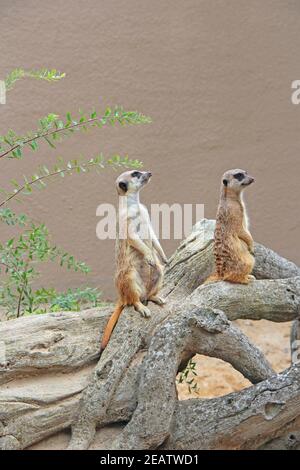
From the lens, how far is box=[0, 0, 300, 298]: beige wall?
4832mm

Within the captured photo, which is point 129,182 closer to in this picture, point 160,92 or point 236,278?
point 236,278

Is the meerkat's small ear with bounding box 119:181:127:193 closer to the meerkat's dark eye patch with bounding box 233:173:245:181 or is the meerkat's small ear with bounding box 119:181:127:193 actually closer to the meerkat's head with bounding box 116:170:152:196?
the meerkat's head with bounding box 116:170:152:196

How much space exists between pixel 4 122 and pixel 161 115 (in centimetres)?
103

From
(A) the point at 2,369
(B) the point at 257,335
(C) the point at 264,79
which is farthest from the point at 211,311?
(C) the point at 264,79

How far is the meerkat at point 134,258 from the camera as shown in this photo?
2.65 m

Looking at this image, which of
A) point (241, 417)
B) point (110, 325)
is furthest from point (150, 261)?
point (241, 417)

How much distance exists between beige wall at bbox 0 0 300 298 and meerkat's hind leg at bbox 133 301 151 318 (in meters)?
2.34

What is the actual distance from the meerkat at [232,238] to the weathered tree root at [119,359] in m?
0.06

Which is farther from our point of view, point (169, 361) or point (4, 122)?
point (4, 122)

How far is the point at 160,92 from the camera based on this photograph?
16.3 feet

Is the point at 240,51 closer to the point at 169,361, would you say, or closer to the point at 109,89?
the point at 109,89

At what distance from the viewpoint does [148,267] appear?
271 cm

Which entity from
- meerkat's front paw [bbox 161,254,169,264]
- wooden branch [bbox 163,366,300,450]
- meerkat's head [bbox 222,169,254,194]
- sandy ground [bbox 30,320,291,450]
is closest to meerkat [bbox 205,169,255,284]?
meerkat's head [bbox 222,169,254,194]

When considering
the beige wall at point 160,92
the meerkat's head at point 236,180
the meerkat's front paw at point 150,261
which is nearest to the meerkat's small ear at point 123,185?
the meerkat's front paw at point 150,261
